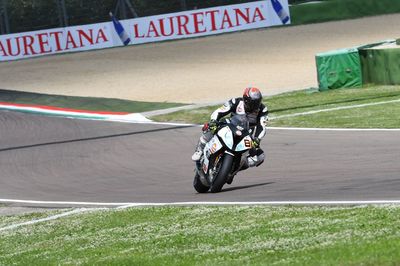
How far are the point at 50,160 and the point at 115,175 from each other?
3.15m

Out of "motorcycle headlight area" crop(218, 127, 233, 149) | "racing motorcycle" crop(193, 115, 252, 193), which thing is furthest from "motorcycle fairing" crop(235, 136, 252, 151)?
"motorcycle headlight area" crop(218, 127, 233, 149)

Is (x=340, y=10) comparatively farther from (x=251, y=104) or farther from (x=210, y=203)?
(x=210, y=203)

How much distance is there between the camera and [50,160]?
909 inches

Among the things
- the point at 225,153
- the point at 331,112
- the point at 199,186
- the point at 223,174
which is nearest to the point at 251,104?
the point at 225,153

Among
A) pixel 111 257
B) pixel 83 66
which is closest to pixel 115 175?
pixel 111 257

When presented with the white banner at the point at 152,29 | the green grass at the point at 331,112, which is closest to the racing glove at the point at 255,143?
the green grass at the point at 331,112

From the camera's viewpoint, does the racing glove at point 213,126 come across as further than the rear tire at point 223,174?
Yes

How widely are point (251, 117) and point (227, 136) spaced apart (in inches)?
27.5

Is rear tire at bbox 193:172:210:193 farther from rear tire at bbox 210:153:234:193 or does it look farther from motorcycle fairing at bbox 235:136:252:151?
motorcycle fairing at bbox 235:136:252:151

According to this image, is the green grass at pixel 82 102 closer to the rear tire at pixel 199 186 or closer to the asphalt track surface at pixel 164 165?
the asphalt track surface at pixel 164 165

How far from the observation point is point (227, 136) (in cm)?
1585

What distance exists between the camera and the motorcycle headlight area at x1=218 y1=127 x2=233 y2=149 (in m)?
15.8

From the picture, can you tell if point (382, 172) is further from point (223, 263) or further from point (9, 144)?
point (9, 144)

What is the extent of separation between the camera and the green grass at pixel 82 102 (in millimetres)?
31375
